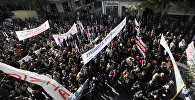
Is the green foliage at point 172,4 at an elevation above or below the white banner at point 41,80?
above

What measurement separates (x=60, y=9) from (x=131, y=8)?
713 inches

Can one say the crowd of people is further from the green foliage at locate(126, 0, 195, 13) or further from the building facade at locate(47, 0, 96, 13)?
the building facade at locate(47, 0, 96, 13)

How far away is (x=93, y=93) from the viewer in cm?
633

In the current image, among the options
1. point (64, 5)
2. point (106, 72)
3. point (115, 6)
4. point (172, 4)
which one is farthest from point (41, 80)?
point (64, 5)

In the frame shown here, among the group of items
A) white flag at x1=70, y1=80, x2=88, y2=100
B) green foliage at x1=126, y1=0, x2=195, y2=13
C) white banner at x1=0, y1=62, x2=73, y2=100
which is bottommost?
white flag at x1=70, y1=80, x2=88, y2=100

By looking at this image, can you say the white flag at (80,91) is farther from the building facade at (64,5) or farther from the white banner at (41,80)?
the building facade at (64,5)

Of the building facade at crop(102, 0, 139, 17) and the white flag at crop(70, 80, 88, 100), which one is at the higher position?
the building facade at crop(102, 0, 139, 17)

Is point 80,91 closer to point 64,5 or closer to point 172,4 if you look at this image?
point 172,4

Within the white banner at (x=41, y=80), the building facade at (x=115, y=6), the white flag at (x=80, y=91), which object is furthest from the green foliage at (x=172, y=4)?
the white banner at (x=41, y=80)

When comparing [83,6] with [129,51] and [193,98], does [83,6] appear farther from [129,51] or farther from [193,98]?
[193,98]

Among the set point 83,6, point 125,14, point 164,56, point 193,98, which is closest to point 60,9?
point 83,6

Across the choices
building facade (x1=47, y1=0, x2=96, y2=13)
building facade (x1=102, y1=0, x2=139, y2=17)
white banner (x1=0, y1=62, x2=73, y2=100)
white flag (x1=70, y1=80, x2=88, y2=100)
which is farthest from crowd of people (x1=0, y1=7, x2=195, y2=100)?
building facade (x1=47, y1=0, x2=96, y2=13)

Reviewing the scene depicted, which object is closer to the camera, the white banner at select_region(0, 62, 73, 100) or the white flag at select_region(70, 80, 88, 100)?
the white banner at select_region(0, 62, 73, 100)

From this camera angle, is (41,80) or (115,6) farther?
(115,6)
